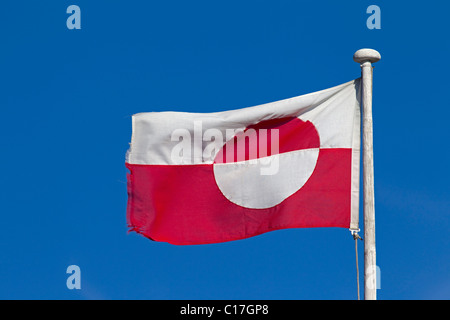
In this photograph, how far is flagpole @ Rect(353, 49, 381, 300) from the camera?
11.1 meters

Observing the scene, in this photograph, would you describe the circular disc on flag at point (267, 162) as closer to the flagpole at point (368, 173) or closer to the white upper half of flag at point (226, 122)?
the white upper half of flag at point (226, 122)

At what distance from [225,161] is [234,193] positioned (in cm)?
56

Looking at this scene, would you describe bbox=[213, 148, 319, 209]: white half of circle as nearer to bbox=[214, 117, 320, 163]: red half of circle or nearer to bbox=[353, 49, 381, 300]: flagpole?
bbox=[214, 117, 320, 163]: red half of circle

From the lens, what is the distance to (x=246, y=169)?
1323cm

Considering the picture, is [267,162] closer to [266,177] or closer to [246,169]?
[266,177]

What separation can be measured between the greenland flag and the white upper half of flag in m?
0.01

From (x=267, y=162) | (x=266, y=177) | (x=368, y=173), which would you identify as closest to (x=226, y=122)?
(x=267, y=162)

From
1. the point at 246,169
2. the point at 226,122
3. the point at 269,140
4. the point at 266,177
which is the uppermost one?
the point at 226,122

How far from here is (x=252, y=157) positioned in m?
13.2

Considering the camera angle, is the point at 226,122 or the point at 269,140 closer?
the point at 269,140

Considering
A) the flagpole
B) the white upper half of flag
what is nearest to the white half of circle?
the white upper half of flag

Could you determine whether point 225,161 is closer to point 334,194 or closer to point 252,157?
point 252,157

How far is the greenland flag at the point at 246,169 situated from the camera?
41.1 feet

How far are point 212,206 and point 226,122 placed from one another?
1.27 meters
